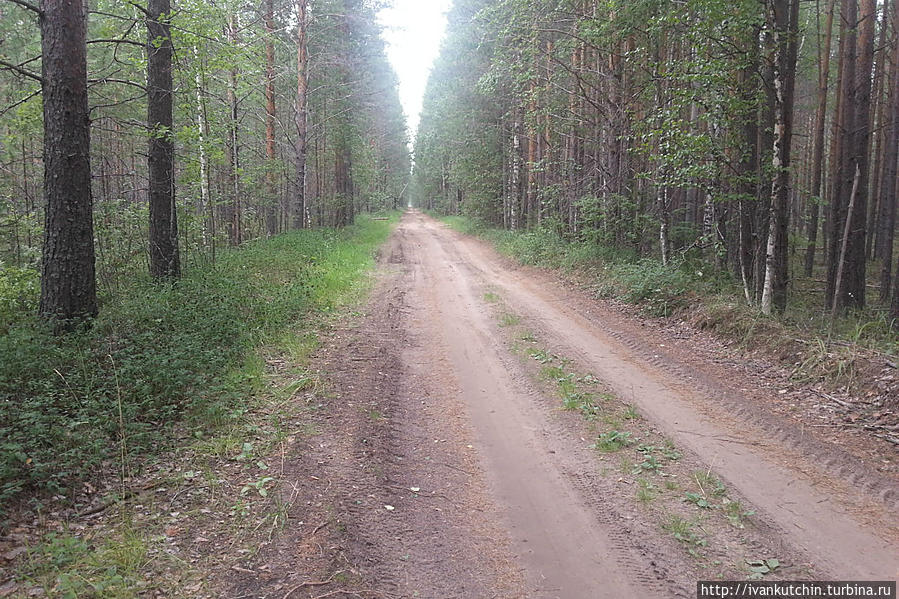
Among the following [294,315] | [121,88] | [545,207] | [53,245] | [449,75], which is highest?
[449,75]

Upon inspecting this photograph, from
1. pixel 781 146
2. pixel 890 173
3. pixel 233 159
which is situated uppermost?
pixel 233 159

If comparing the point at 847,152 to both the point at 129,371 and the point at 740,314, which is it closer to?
the point at 740,314

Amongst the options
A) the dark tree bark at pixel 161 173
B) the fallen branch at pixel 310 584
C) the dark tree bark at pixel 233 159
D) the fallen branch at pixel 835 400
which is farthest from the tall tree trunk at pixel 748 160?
the dark tree bark at pixel 233 159

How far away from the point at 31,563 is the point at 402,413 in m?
3.31

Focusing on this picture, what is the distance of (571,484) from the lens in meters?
4.41

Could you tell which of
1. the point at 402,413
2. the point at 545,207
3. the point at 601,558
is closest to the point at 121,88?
the point at 545,207

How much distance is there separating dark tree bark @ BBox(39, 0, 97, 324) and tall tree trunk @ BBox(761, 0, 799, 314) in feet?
32.0

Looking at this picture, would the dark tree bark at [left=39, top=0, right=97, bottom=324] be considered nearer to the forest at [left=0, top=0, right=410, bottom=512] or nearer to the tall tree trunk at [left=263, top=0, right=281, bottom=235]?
the forest at [left=0, top=0, right=410, bottom=512]

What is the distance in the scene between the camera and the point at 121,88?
1658 cm

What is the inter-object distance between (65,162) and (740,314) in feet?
31.6

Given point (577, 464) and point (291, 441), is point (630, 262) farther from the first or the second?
point (291, 441)

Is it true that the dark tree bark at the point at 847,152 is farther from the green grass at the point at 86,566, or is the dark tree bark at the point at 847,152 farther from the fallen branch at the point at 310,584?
the green grass at the point at 86,566

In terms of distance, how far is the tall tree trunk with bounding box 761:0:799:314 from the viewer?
854 centimetres

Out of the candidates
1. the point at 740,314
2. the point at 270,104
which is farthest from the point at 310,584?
the point at 270,104
